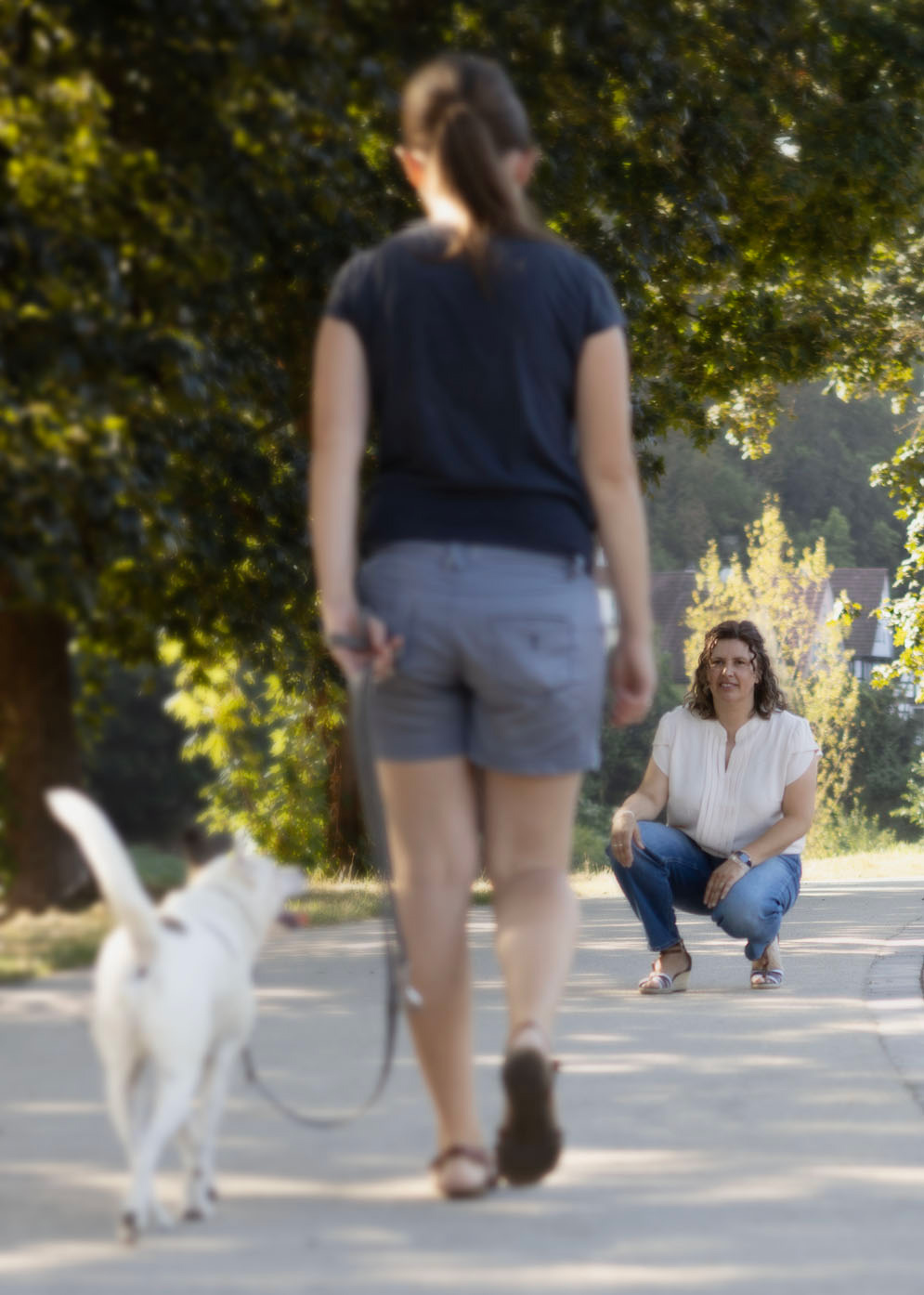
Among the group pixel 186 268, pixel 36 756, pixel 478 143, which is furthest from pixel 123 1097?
pixel 478 143

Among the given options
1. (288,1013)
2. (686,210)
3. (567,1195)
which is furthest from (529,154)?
(686,210)

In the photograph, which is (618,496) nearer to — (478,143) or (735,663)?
(478,143)

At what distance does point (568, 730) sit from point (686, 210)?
3.24m

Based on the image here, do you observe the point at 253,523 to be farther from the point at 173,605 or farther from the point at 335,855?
the point at 335,855

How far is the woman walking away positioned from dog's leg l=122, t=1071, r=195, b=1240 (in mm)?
521

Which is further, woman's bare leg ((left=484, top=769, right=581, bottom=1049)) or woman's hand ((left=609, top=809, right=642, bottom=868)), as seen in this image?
woman's hand ((left=609, top=809, right=642, bottom=868))

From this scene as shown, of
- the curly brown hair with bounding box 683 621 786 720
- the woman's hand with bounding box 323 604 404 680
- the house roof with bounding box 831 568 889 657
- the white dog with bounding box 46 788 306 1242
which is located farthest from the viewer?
the house roof with bounding box 831 568 889 657

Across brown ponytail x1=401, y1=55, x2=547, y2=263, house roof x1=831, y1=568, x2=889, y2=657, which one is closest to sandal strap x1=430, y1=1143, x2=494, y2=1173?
brown ponytail x1=401, y1=55, x2=547, y2=263

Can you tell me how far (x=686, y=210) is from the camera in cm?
572

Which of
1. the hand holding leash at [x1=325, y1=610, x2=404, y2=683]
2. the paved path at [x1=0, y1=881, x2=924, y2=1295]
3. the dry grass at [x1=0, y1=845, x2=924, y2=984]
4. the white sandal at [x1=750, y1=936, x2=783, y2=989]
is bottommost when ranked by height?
the white sandal at [x1=750, y1=936, x2=783, y2=989]

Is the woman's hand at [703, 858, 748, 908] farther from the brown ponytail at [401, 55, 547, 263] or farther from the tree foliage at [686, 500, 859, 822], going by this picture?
Answer: the tree foliage at [686, 500, 859, 822]

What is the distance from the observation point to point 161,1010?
258 centimetres

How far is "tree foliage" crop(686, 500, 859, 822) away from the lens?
2314 centimetres

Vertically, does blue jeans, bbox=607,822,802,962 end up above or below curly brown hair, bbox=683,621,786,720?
below
